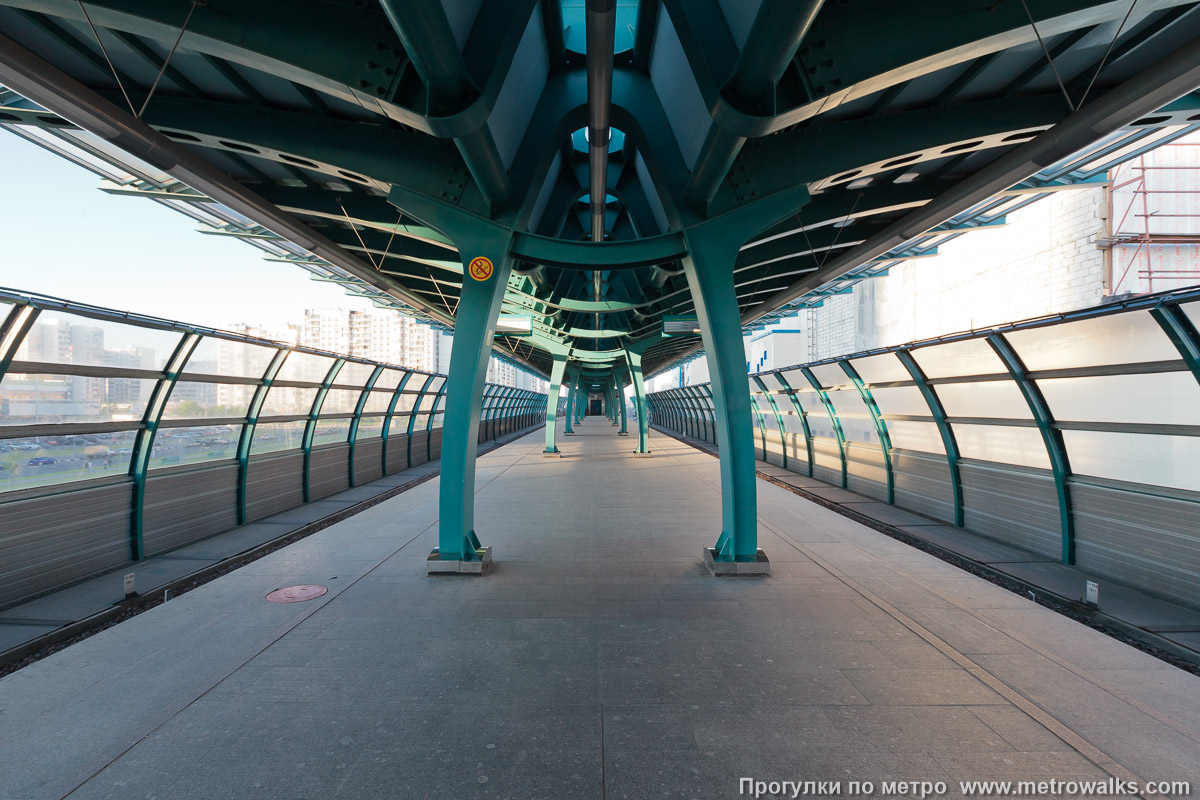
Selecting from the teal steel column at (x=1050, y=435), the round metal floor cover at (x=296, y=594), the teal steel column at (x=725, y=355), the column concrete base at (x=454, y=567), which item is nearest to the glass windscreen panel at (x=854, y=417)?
the teal steel column at (x=1050, y=435)

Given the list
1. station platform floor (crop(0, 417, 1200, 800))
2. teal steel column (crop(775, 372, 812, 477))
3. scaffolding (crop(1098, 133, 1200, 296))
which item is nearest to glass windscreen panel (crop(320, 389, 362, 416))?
station platform floor (crop(0, 417, 1200, 800))

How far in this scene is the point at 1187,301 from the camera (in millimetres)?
4480

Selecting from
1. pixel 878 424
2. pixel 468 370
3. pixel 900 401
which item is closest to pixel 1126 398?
pixel 900 401

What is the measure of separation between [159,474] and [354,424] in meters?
5.93

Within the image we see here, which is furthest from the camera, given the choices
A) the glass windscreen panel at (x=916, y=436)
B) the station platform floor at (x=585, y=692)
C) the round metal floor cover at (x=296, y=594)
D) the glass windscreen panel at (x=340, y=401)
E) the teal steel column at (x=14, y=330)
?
the glass windscreen panel at (x=340, y=401)

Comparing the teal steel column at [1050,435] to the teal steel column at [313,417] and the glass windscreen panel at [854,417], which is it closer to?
the glass windscreen panel at [854,417]

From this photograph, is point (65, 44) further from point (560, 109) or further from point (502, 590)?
point (502, 590)

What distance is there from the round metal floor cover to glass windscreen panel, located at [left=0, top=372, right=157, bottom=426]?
11.0ft

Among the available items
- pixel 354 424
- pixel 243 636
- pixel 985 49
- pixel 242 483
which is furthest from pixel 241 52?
pixel 354 424

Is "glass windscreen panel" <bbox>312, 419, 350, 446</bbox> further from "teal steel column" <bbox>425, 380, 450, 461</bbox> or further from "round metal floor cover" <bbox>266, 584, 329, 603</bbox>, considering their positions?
"round metal floor cover" <bbox>266, 584, 329, 603</bbox>

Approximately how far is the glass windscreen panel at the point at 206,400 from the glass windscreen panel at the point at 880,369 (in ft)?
40.3

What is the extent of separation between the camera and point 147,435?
6.79 meters

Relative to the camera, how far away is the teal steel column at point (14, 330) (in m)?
4.79

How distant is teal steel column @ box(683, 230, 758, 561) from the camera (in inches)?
261
